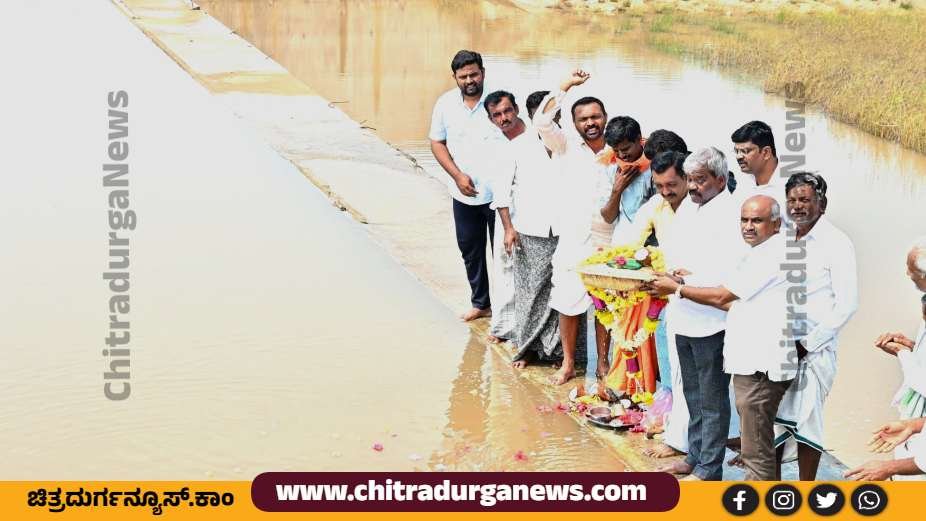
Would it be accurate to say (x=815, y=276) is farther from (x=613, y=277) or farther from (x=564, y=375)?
(x=564, y=375)

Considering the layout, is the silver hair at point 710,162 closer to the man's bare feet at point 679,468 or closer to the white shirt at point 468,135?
the man's bare feet at point 679,468

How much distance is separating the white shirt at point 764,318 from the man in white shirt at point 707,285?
24 cm

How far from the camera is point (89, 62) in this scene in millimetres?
15477

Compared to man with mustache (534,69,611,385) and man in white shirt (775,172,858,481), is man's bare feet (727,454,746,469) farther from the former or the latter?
man with mustache (534,69,611,385)

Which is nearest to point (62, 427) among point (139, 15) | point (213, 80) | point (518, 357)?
point (518, 357)

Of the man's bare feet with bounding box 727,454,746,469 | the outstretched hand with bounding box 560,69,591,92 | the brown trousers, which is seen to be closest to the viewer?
the brown trousers

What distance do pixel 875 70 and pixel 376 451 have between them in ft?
34.7

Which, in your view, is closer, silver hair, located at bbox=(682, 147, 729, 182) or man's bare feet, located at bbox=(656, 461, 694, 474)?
silver hair, located at bbox=(682, 147, 729, 182)

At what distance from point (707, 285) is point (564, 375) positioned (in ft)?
4.99

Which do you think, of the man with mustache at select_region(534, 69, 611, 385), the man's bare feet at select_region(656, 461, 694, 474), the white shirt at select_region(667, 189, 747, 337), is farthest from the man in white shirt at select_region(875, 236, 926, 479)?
the man with mustache at select_region(534, 69, 611, 385)

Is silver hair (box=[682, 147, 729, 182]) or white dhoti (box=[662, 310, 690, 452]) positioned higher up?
silver hair (box=[682, 147, 729, 182])

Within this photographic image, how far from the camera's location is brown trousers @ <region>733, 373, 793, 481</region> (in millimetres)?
5129

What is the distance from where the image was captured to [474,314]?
7.81 metres

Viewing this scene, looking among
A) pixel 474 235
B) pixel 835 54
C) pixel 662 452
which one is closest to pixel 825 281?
pixel 662 452
